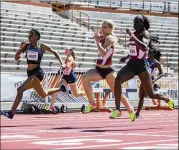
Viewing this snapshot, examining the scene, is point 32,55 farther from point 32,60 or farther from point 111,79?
point 111,79

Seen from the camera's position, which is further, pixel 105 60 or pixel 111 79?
pixel 105 60

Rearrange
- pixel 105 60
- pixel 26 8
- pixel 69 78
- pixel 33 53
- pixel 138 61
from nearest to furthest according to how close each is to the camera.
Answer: pixel 138 61, pixel 33 53, pixel 105 60, pixel 69 78, pixel 26 8

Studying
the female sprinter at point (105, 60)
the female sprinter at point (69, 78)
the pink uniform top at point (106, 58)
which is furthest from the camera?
the female sprinter at point (69, 78)

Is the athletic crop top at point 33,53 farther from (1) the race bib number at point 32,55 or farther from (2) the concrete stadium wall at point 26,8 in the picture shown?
(2) the concrete stadium wall at point 26,8

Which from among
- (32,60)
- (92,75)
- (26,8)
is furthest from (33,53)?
(26,8)

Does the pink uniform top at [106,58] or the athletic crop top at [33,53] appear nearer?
the athletic crop top at [33,53]

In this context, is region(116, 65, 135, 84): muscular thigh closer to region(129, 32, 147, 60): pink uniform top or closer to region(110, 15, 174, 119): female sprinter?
region(110, 15, 174, 119): female sprinter

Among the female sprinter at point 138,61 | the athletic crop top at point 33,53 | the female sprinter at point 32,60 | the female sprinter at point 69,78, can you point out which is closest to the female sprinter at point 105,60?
the female sprinter at point 138,61

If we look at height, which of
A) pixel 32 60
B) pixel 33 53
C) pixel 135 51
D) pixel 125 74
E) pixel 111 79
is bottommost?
pixel 111 79

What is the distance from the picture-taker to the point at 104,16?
3328 centimetres

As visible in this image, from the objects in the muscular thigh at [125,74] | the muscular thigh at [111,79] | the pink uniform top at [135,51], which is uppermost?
the pink uniform top at [135,51]

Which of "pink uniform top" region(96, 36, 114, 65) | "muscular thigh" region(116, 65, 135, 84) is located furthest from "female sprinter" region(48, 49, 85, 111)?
"muscular thigh" region(116, 65, 135, 84)

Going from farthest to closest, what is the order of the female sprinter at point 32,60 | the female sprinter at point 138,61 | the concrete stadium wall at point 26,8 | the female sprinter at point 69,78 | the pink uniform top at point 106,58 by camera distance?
the concrete stadium wall at point 26,8
the female sprinter at point 69,78
the pink uniform top at point 106,58
the female sprinter at point 32,60
the female sprinter at point 138,61

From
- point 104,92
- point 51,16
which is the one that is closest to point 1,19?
point 51,16
